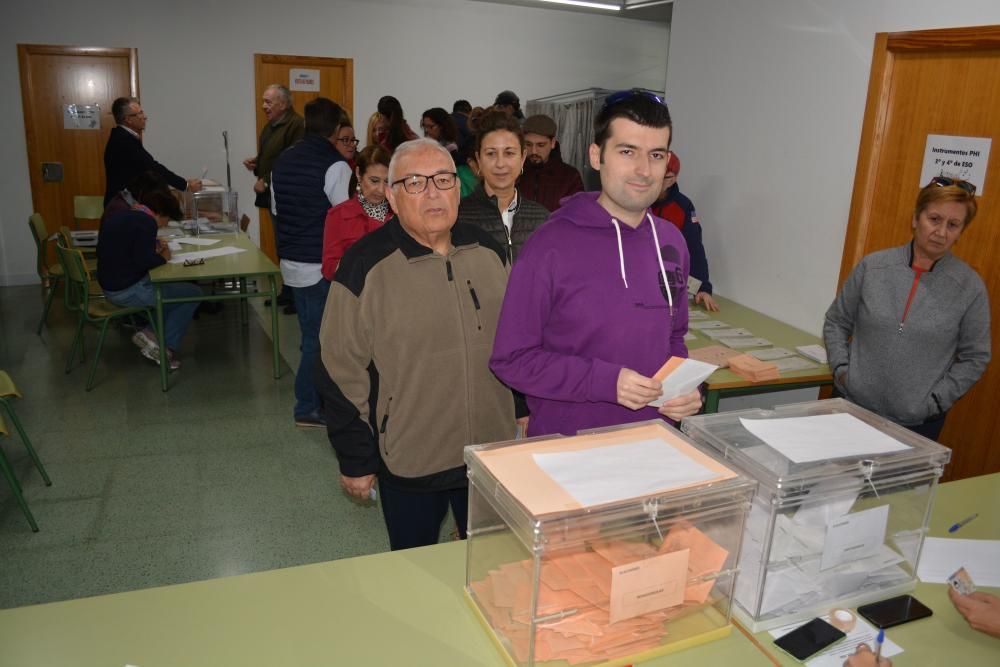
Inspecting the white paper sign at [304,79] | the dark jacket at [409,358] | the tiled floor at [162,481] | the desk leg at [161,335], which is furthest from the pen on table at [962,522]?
the white paper sign at [304,79]

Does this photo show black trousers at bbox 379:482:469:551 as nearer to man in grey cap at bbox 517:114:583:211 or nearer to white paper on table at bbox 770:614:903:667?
white paper on table at bbox 770:614:903:667

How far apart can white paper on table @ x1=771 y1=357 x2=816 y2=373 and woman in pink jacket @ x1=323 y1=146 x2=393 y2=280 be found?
1.94m

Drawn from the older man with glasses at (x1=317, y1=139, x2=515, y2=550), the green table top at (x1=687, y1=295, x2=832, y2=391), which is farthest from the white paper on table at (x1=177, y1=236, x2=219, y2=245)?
the older man with glasses at (x1=317, y1=139, x2=515, y2=550)

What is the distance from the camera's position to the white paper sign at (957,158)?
10.1 feet

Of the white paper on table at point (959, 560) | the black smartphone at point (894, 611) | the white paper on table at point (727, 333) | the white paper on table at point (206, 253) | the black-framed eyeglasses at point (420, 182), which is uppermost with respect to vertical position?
the black-framed eyeglasses at point (420, 182)

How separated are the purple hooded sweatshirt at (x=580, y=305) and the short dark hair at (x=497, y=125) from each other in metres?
1.12

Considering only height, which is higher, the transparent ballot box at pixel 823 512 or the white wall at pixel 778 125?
the white wall at pixel 778 125

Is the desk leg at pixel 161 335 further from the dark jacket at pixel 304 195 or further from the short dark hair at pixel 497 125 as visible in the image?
the short dark hair at pixel 497 125

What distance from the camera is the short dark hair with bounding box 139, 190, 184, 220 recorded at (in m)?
4.93

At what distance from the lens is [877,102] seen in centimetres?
341

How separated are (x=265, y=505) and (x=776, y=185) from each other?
→ 318 centimetres

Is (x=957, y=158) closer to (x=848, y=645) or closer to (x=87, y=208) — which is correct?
(x=848, y=645)

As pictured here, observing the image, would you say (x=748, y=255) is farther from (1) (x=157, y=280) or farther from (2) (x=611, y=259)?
(1) (x=157, y=280)

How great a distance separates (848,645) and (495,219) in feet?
6.48
